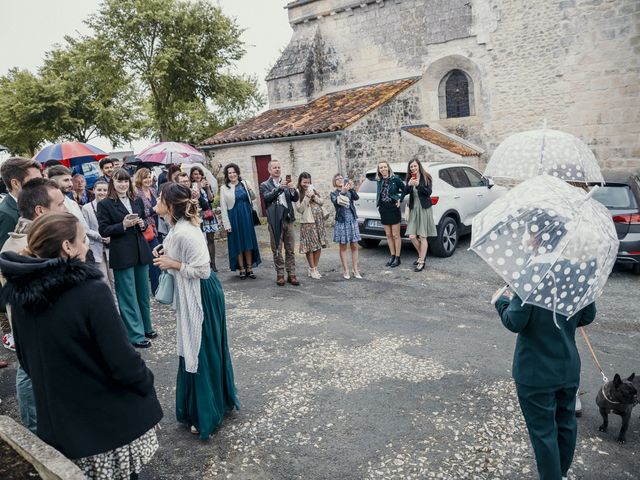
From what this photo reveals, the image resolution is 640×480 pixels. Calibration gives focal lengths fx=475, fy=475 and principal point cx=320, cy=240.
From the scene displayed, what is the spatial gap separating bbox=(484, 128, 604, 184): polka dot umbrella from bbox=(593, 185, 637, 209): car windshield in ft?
14.0

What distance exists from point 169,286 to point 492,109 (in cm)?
1288

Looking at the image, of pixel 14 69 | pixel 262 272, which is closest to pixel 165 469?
pixel 262 272

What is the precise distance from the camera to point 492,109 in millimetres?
14117

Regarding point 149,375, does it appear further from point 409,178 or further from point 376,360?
point 409,178

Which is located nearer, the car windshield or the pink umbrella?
the car windshield

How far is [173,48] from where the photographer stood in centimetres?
1939

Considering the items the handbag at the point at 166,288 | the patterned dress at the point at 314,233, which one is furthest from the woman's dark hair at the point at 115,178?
the patterned dress at the point at 314,233

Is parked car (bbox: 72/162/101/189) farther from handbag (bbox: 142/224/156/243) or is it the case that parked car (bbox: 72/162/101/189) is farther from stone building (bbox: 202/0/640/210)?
handbag (bbox: 142/224/156/243)

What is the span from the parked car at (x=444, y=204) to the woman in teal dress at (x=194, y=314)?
5878 mm

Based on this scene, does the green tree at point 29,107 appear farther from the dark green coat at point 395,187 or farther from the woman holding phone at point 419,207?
the woman holding phone at point 419,207

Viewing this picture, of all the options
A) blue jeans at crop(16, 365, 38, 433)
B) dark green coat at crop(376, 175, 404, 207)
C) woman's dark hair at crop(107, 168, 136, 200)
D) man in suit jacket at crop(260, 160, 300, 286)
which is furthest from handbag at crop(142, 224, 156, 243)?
dark green coat at crop(376, 175, 404, 207)

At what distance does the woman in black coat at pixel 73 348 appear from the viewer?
2.24 metres

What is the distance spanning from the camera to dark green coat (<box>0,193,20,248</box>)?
14.2ft

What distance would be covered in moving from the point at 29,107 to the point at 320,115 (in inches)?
697
